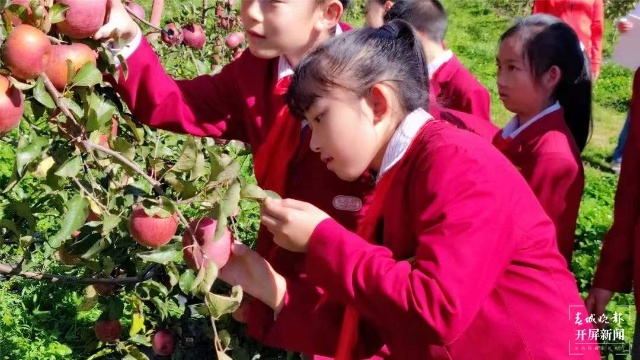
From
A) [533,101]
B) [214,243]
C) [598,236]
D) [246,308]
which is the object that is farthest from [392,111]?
[598,236]

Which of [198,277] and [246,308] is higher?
[198,277]

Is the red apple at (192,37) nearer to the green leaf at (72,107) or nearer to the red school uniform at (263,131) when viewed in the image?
the red school uniform at (263,131)

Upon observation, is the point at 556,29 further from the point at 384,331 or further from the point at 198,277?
the point at 198,277

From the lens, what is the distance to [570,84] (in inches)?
79.3

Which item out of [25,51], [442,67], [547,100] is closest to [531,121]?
[547,100]

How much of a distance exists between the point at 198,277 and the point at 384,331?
374 mm

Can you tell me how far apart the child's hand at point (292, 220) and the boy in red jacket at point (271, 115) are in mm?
196

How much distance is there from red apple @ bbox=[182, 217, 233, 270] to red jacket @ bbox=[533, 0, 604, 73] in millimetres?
3341

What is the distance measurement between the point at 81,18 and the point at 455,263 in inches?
23.0

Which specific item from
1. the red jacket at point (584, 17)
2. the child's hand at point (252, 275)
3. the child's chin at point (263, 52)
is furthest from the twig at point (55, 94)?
the red jacket at point (584, 17)

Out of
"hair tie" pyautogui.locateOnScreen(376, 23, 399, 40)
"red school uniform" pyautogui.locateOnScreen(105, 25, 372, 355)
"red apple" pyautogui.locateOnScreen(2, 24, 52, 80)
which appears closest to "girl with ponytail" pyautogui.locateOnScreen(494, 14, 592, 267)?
"red school uniform" pyautogui.locateOnScreen(105, 25, 372, 355)

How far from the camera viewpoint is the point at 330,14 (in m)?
1.47

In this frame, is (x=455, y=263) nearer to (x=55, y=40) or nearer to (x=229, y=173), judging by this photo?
(x=229, y=173)

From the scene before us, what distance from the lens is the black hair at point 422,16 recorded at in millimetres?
2488
